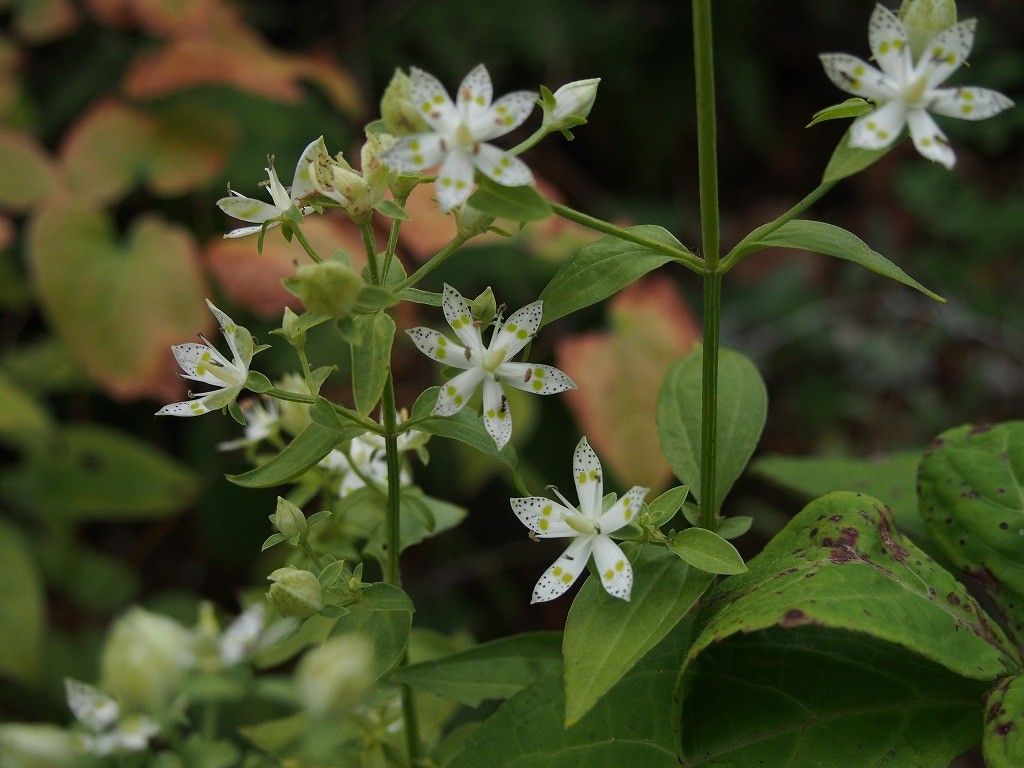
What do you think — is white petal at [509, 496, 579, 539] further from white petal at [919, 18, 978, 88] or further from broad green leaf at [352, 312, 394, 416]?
white petal at [919, 18, 978, 88]

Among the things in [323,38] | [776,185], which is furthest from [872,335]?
[323,38]

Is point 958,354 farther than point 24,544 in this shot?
Yes

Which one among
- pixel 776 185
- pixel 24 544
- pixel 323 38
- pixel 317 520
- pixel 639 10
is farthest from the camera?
pixel 776 185

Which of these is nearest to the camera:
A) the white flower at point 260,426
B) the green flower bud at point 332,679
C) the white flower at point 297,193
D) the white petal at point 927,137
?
the green flower bud at point 332,679

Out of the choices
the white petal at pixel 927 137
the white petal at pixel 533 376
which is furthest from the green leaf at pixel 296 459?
the white petal at pixel 927 137

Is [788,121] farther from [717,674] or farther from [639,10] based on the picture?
[717,674]

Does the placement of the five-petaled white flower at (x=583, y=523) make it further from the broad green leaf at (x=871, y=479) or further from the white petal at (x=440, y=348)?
the broad green leaf at (x=871, y=479)

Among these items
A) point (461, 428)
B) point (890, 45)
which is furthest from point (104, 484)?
point (890, 45)
